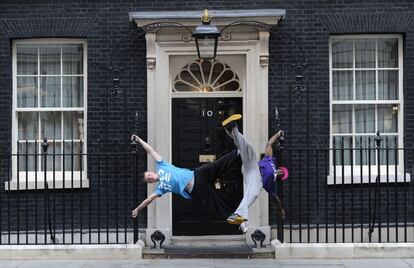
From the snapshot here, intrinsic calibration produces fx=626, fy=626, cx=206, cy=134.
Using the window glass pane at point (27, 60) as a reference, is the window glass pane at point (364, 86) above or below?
below

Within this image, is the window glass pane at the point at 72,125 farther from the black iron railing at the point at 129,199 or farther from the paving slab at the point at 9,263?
the paving slab at the point at 9,263

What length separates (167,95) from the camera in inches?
404

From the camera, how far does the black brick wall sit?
406 inches

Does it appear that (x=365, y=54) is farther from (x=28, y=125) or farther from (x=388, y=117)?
(x=28, y=125)

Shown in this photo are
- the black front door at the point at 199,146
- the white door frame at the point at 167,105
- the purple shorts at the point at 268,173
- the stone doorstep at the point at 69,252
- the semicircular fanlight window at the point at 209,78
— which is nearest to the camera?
the purple shorts at the point at 268,173

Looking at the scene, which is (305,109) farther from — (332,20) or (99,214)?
(99,214)

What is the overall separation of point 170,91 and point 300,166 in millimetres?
2470

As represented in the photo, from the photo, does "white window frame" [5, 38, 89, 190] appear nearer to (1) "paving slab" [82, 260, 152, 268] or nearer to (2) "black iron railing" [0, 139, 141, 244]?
(2) "black iron railing" [0, 139, 141, 244]

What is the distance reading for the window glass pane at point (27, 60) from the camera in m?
10.6

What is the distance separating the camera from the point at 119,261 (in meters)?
8.92

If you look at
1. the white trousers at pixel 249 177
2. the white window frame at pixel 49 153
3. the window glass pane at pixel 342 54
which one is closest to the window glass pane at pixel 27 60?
the white window frame at pixel 49 153

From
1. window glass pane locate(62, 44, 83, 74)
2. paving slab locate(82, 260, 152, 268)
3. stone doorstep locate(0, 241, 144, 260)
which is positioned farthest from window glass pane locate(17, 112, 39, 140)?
paving slab locate(82, 260, 152, 268)

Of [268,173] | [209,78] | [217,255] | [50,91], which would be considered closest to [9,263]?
[217,255]

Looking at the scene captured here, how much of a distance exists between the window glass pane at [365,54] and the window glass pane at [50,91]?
5.12 meters
